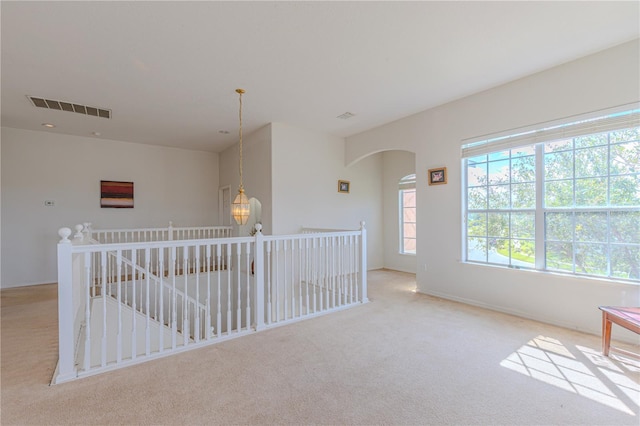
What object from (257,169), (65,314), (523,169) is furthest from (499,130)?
(65,314)

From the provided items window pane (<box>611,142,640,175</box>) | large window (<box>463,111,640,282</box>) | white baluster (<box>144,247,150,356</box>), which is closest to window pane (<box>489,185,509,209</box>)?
large window (<box>463,111,640,282</box>)

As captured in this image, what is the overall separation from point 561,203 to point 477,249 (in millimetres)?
1096

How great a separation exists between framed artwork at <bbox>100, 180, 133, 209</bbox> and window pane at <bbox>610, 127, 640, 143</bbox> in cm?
774

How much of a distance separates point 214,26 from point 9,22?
1.65 m

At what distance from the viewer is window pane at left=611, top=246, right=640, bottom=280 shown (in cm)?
271

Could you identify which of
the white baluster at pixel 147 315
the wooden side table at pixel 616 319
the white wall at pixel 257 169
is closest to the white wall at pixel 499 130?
the wooden side table at pixel 616 319

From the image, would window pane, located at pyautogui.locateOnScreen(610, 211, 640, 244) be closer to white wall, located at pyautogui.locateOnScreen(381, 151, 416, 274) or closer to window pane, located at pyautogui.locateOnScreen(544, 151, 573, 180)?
window pane, located at pyautogui.locateOnScreen(544, 151, 573, 180)

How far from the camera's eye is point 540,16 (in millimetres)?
2320

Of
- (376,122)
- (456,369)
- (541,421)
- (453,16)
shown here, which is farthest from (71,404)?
(376,122)

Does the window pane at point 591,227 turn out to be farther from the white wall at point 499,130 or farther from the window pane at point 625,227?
the white wall at point 499,130

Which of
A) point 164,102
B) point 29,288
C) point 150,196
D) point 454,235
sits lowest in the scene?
point 29,288

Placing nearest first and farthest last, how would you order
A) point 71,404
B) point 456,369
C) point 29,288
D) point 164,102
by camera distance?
point 71,404 < point 456,369 < point 164,102 < point 29,288

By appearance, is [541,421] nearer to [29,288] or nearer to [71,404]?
[71,404]

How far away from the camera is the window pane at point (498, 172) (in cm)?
364
